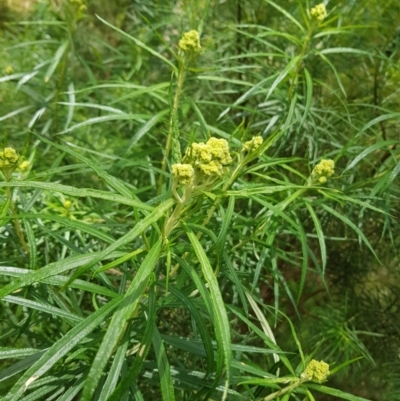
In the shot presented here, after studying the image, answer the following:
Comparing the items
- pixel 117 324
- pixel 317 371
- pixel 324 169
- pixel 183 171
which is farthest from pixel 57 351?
pixel 324 169

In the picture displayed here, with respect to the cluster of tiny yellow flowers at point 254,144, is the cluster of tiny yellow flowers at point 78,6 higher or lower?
higher

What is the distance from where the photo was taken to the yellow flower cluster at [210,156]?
55 cm

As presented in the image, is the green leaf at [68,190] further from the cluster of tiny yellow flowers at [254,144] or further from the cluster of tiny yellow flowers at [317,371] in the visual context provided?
the cluster of tiny yellow flowers at [317,371]

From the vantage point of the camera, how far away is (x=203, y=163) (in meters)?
0.56

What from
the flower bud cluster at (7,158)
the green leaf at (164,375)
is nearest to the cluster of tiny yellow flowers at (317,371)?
the green leaf at (164,375)

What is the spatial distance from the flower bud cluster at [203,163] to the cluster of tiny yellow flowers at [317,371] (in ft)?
1.05

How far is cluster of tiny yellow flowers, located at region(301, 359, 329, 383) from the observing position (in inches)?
27.3

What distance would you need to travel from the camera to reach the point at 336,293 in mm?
1477

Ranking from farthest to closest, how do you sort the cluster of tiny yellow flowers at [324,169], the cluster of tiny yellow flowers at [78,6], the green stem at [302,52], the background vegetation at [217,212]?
the cluster of tiny yellow flowers at [78,6] → the green stem at [302,52] → the cluster of tiny yellow flowers at [324,169] → the background vegetation at [217,212]

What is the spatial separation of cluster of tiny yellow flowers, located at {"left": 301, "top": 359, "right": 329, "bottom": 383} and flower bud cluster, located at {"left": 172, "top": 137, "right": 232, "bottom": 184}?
0.32m

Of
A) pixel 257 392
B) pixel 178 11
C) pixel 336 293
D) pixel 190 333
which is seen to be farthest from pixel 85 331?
pixel 178 11

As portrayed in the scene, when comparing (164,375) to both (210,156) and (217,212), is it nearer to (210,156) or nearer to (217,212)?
(210,156)

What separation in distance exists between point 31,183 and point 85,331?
0.17 m

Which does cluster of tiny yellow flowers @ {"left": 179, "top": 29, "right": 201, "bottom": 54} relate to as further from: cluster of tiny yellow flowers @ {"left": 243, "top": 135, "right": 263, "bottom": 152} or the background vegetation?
cluster of tiny yellow flowers @ {"left": 243, "top": 135, "right": 263, "bottom": 152}
